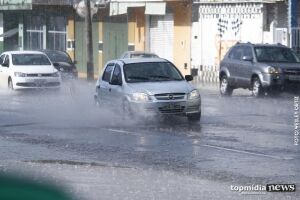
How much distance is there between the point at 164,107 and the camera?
18.2 meters

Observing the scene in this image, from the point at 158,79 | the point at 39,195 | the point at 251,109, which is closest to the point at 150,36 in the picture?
the point at 251,109

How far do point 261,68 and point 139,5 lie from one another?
15.9 meters

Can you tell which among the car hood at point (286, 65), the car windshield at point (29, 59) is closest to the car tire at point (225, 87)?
the car hood at point (286, 65)

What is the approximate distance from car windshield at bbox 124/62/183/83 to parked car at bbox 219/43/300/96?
807cm

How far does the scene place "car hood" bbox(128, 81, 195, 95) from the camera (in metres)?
18.3

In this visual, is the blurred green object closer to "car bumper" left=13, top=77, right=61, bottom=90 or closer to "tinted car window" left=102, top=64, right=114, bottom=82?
"tinted car window" left=102, top=64, right=114, bottom=82

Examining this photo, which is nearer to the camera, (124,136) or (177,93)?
(124,136)

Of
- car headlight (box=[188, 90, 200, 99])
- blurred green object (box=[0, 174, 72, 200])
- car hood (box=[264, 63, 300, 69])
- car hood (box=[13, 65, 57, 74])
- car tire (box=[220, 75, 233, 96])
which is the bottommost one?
car tire (box=[220, 75, 233, 96])

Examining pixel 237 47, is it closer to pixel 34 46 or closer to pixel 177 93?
pixel 177 93

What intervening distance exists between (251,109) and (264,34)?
503 inches

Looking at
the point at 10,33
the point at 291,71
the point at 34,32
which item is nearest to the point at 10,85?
the point at 291,71

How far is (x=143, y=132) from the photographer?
16.8 meters

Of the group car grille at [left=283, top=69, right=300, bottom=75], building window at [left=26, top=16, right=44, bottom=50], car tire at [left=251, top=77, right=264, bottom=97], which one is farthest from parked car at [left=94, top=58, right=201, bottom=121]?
building window at [left=26, top=16, right=44, bottom=50]

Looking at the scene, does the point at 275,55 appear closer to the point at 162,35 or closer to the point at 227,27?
the point at 227,27
